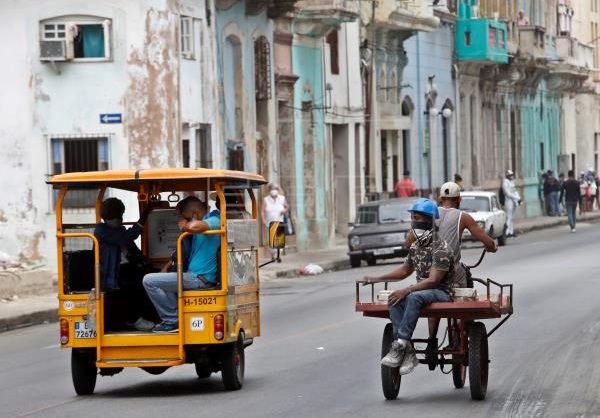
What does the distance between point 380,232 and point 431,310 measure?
25.5 meters

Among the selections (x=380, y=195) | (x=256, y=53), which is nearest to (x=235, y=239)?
(x=256, y=53)

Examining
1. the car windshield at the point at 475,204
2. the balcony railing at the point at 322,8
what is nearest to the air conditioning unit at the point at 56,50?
the balcony railing at the point at 322,8

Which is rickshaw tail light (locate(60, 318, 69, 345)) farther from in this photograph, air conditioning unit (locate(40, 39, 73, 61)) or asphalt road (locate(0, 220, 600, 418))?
air conditioning unit (locate(40, 39, 73, 61))

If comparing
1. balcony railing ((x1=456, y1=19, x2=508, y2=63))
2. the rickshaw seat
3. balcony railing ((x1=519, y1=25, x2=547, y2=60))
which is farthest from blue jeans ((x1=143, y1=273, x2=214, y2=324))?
balcony railing ((x1=519, y1=25, x2=547, y2=60))

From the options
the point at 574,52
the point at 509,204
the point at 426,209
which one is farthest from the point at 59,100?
the point at 574,52

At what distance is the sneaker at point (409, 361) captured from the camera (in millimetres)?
14016

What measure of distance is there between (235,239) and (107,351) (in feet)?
4.74

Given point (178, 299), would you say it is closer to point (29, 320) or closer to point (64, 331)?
point (64, 331)

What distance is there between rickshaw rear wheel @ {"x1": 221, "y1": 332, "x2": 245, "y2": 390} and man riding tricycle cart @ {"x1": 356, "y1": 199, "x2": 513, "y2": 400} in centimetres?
160

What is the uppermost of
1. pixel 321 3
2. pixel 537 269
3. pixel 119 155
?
pixel 321 3

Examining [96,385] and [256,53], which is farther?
[256,53]

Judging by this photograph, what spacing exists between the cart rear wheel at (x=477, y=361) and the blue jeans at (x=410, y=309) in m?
0.33

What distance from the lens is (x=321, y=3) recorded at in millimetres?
46969

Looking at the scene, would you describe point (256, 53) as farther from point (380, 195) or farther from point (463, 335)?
point (463, 335)
